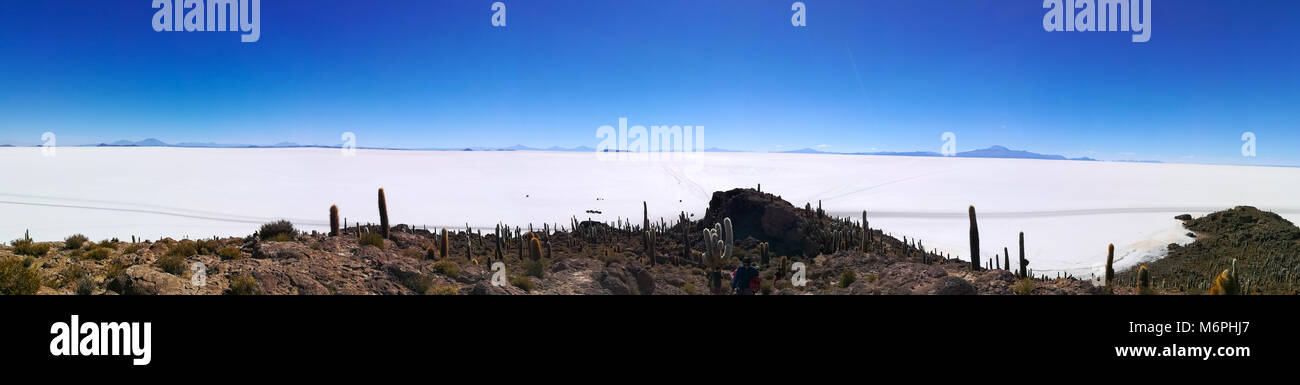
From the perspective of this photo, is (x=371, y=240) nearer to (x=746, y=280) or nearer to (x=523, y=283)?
(x=523, y=283)

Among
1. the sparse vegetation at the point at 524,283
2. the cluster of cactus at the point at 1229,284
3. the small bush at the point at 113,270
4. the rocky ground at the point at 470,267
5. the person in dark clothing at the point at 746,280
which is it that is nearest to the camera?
the small bush at the point at 113,270

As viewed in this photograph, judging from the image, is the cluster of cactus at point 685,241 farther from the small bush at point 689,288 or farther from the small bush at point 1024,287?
the small bush at point 1024,287

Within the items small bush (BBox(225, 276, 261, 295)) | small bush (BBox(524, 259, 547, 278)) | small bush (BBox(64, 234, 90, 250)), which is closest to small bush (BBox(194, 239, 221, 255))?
small bush (BBox(64, 234, 90, 250))

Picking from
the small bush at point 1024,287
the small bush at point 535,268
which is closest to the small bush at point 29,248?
the small bush at point 535,268

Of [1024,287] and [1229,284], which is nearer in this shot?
[1229,284]

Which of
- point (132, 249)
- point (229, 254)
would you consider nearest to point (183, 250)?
point (229, 254)

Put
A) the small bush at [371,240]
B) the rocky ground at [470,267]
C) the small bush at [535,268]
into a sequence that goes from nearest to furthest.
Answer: the rocky ground at [470,267], the small bush at [535,268], the small bush at [371,240]
